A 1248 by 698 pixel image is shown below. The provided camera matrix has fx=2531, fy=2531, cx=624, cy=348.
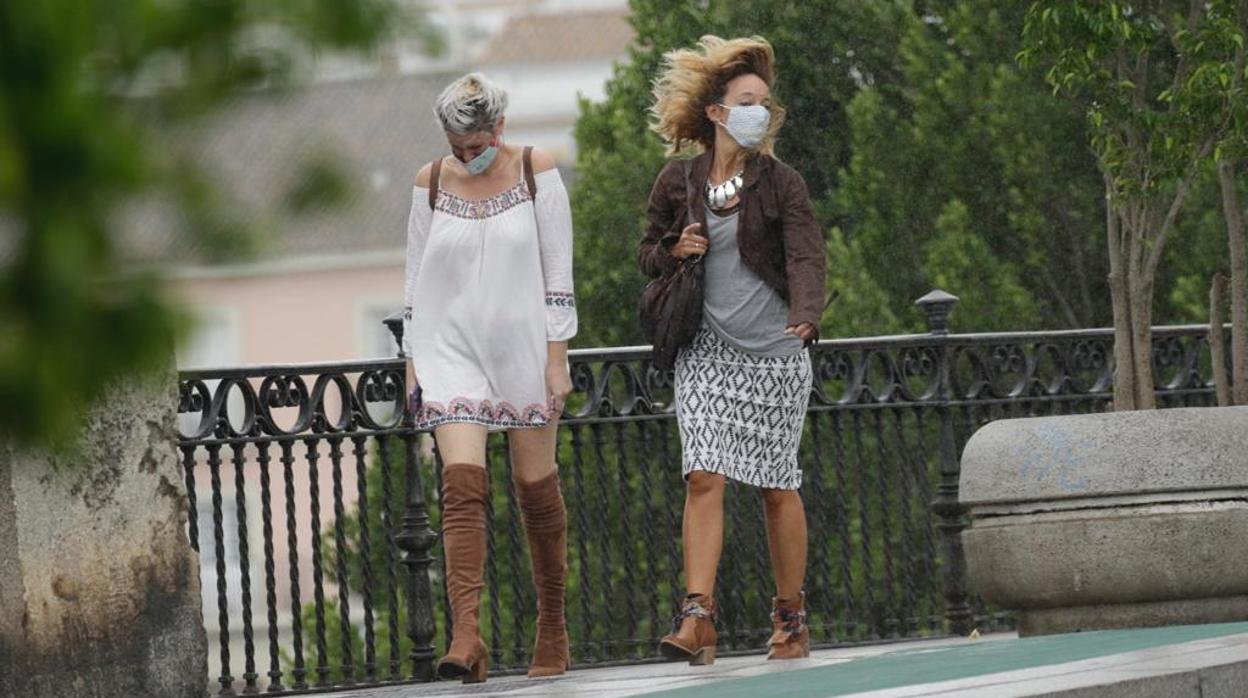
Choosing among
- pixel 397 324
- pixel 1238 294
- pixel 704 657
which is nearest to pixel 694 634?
pixel 704 657

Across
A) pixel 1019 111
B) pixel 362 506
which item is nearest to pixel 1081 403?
pixel 362 506

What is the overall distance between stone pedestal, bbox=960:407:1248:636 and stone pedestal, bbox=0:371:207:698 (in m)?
2.49

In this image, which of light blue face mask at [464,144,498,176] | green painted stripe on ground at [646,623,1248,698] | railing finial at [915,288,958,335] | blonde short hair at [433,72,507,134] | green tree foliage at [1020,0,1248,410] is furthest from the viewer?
Result: railing finial at [915,288,958,335]

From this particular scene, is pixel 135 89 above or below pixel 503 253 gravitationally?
below

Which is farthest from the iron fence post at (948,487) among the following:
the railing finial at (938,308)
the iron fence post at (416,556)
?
the iron fence post at (416,556)

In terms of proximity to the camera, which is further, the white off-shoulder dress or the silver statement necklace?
the silver statement necklace

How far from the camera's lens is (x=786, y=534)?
26.1 ft

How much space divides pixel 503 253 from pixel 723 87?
0.96 metres

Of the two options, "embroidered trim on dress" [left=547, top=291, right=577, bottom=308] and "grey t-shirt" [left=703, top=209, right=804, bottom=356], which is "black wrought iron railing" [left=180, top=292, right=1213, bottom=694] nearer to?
"grey t-shirt" [left=703, top=209, right=804, bottom=356]

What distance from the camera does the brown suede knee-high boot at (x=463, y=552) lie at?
7352 mm

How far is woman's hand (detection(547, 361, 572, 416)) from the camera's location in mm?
7414

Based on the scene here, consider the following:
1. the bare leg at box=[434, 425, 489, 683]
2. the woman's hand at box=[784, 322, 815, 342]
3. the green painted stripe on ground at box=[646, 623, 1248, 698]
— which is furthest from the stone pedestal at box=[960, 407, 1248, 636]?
the bare leg at box=[434, 425, 489, 683]

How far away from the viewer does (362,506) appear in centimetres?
956

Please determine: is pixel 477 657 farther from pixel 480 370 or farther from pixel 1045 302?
pixel 1045 302
